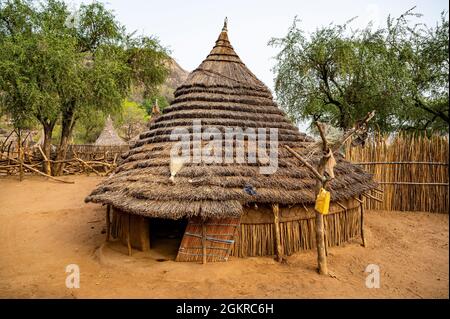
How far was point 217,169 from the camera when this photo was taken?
6.65 metres

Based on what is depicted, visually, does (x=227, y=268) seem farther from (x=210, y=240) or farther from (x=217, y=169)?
(x=217, y=169)

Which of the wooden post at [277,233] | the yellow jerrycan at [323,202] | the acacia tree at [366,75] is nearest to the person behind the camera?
the yellow jerrycan at [323,202]

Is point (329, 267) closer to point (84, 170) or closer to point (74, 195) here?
point (74, 195)

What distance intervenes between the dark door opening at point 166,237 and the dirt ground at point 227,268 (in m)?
0.40

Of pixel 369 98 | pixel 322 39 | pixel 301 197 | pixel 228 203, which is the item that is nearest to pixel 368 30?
pixel 322 39

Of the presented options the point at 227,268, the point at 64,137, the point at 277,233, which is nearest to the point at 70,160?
the point at 64,137

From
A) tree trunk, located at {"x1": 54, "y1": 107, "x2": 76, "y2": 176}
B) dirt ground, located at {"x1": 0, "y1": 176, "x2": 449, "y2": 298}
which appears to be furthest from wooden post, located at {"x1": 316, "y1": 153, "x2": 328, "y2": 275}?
tree trunk, located at {"x1": 54, "y1": 107, "x2": 76, "y2": 176}

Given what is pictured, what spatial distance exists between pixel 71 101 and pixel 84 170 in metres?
4.08

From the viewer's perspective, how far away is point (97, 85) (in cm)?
1639

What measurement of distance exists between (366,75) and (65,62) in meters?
14.1

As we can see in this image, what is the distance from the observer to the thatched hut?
20.4ft

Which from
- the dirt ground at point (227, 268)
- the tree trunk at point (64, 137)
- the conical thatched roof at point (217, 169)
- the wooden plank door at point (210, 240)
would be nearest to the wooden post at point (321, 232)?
the dirt ground at point (227, 268)

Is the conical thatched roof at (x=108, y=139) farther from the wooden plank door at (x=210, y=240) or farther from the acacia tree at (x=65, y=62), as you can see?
the wooden plank door at (x=210, y=240)

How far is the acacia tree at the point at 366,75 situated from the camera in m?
12.9
